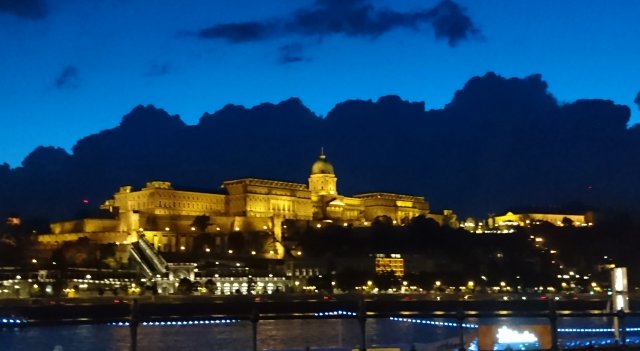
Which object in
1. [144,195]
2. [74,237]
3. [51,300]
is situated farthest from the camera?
[144,195]

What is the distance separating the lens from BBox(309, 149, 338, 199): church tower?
418ft

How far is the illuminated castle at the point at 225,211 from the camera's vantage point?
3708 inches

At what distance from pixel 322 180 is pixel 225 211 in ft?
81.3

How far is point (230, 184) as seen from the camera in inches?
4313

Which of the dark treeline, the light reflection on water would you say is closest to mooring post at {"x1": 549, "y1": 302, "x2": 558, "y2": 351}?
the light reflection on water

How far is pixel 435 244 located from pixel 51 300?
2008 inches

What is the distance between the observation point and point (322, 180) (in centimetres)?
12838

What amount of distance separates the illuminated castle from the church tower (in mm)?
146

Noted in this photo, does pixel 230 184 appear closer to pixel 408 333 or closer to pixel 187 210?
pixel 187 210

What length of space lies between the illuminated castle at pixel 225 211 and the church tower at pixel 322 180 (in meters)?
0.15

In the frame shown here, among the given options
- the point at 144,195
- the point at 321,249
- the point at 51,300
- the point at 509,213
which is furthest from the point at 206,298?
the point at 509,213

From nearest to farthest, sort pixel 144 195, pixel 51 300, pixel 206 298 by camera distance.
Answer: pixel 51 300 → pixel 206 298 → pixel 144 195

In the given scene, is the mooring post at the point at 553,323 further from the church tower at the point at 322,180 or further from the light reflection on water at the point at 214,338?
the church tower at the point at 322,180

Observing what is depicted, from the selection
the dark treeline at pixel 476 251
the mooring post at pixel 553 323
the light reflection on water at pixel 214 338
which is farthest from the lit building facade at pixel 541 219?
the mooring post at pixel 553 323
